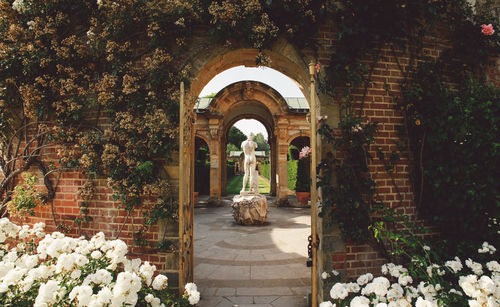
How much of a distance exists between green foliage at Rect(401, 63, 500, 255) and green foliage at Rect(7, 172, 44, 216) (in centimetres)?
507

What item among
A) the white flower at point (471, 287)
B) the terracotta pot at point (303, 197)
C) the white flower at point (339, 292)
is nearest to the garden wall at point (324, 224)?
the white flower at point (339, 292)

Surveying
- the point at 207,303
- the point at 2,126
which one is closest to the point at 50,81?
the point at 2,126

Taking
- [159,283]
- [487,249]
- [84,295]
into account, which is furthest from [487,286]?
[84,295]

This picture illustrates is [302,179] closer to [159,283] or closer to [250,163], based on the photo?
[250,163]

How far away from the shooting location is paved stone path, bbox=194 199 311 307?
3.38 metres

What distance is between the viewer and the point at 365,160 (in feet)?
10.0

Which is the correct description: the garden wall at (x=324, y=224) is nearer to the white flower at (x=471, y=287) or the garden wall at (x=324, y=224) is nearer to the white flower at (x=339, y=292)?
the white flower at (x=339, y=292)

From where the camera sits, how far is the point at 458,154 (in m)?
2.75

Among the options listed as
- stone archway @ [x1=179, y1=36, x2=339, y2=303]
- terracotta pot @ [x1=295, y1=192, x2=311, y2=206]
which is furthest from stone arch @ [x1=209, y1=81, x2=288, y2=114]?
stone archway @ [x1=179, y1=36, x2=339, y2=303]

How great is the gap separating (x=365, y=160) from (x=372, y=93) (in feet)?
3.05

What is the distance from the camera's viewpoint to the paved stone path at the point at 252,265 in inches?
133

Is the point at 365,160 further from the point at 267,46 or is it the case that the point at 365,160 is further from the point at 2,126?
the point at 2,126

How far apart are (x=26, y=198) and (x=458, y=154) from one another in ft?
17.8

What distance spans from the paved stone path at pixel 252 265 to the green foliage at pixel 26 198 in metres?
2.57
